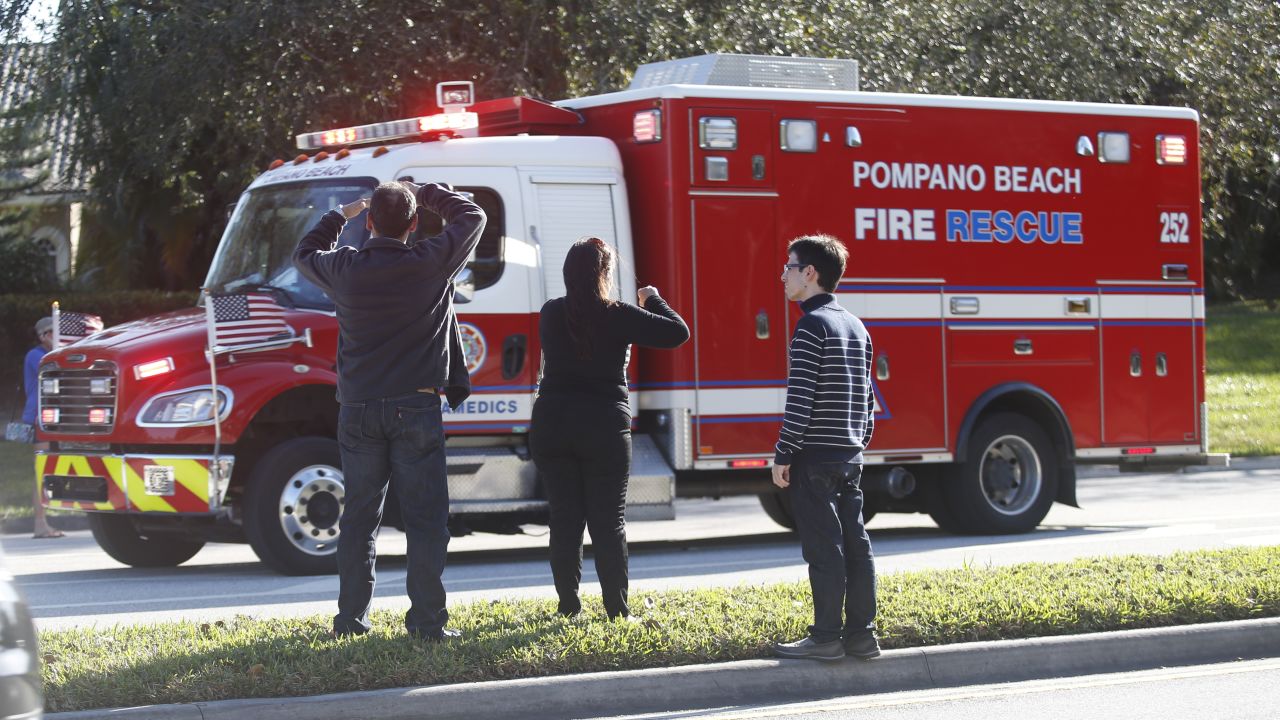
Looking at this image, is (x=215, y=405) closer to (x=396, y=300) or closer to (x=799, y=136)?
(x=396, y=300)

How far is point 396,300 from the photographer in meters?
7.09

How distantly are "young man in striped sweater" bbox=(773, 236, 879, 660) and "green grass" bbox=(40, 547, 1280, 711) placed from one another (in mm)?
310

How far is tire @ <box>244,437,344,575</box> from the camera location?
10.4 metres

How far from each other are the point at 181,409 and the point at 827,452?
4.91 m

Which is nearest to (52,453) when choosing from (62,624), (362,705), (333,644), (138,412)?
(138,412)

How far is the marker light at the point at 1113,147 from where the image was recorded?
42.1 feet

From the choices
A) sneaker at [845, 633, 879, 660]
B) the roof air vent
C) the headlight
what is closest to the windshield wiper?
the headlight

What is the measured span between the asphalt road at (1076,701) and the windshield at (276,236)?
5.14 metres

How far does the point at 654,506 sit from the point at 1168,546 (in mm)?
3514

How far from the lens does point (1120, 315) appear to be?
12883 millimetres

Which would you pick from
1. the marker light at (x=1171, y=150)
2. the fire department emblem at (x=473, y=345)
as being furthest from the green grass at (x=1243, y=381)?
the fire department emblem at (x=473, y=345)

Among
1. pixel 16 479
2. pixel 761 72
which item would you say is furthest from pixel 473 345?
pixel 16 479

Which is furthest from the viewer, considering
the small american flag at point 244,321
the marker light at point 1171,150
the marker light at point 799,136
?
the marker light at point 1171,150

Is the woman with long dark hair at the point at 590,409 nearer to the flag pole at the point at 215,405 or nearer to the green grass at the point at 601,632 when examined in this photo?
the green grass at the point at 601,632
